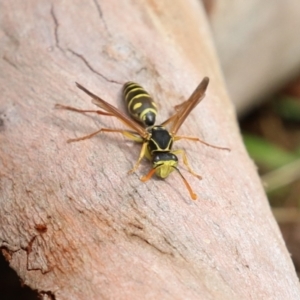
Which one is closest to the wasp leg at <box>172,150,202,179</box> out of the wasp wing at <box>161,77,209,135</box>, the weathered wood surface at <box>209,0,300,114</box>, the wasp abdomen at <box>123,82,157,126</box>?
the wasp wing at <box>161,77,209,135</box>

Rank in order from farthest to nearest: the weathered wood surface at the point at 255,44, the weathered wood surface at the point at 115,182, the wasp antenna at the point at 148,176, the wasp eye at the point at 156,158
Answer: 1. the weathered wood surface at the point at 255,44
2. the wasp eye at the point at 156,158
3. the wasp antenna at the point at 148,176
4. the weathered wood surface at the point at 115,182

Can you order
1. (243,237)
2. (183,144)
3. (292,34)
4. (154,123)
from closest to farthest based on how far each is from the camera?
(243,237) → (183,144) → (154,123) → (292,34)

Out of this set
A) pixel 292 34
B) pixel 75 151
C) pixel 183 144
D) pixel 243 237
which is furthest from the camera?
pixel 292 34

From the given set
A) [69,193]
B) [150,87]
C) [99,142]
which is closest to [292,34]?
[150,87]

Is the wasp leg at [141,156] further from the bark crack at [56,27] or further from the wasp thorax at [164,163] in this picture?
the bark crack at [56,27]

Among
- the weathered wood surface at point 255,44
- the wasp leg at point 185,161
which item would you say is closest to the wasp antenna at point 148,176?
the wasp leg at point 185,161

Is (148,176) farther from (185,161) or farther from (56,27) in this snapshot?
(56,27)

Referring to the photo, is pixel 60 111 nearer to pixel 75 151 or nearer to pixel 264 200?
pixel 75 151
